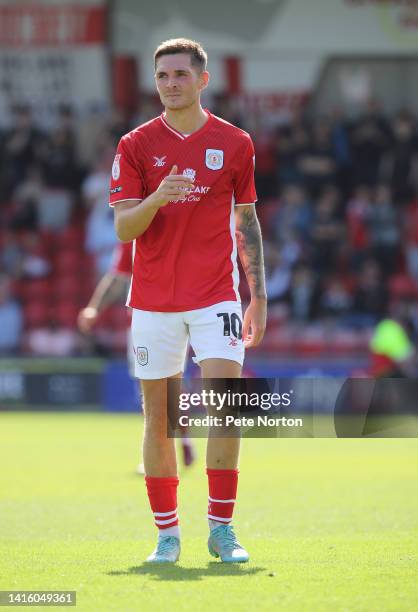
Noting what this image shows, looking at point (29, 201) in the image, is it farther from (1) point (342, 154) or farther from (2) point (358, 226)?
(2) point (358, 226)

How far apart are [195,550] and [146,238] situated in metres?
1.64

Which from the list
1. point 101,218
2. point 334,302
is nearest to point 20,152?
point 101,218

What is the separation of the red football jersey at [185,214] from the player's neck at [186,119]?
0.03m

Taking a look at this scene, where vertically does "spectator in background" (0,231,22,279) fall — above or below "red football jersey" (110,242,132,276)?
below

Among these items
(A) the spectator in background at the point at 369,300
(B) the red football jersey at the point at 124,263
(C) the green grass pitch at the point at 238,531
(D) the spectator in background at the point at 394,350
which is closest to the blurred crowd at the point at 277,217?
(A) the spectator in background at the point at 369,300

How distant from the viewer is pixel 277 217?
2056 centimetres

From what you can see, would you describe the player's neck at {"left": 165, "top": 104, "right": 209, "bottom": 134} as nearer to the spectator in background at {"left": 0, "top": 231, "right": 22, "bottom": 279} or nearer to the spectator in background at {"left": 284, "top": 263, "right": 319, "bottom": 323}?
the spectator in background at {"left": 284, "top": 263, "right": 319, "bottom": 323}

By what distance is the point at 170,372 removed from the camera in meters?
6.45

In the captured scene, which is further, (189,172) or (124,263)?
(124,263)

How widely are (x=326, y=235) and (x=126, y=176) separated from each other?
45.5ft

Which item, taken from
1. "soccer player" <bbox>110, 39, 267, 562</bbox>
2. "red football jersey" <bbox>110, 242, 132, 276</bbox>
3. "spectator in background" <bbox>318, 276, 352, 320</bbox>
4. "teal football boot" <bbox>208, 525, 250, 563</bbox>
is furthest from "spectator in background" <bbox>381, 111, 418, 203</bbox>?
"teal football boot" <bbox>208, 525, 250, 563</bbox>

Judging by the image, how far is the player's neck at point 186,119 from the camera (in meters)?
6.45

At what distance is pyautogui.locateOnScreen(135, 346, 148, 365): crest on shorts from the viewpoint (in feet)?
21.2

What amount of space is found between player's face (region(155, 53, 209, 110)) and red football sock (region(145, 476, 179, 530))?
5.98 ft
